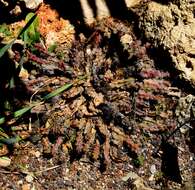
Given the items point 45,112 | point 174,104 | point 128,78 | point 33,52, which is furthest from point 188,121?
point 33,52

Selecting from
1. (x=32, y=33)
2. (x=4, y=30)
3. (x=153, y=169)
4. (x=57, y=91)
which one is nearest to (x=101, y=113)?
(x=57, y=91)

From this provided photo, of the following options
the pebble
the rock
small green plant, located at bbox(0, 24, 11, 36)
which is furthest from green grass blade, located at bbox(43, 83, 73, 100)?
the pebble

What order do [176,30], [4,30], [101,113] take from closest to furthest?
[176,30], [101,113], [4,30]

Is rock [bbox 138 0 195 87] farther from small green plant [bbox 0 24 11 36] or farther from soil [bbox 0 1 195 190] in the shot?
small green plant [bbox 0 24 11 36]

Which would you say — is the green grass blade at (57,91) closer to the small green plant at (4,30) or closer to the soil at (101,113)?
the soil at (101,113)

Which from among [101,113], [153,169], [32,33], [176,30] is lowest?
[153,169]

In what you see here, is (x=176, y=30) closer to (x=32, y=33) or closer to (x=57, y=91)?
(x=57, y=91)

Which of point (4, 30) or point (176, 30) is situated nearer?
point (176, 30)
